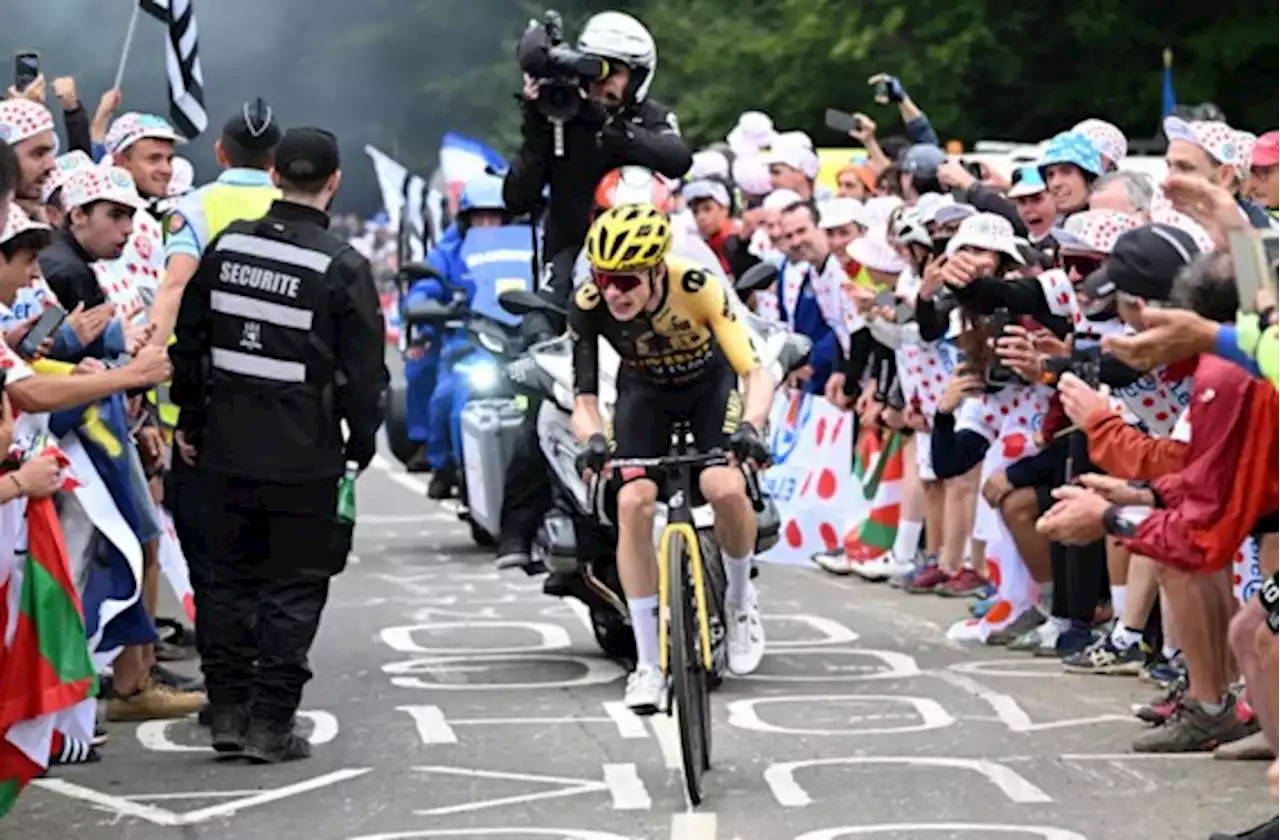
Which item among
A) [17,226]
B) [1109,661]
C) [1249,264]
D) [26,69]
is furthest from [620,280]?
[26,69]

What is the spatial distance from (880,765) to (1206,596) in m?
1.20

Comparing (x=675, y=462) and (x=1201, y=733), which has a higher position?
(x=675, y=462)

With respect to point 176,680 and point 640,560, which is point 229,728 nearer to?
point 640,560

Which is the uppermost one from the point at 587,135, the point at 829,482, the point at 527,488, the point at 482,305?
the point at 587,135

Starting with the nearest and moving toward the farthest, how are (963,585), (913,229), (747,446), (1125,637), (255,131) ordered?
(747,446) → (255,131) → (1125,637) → (913,229) → (963,585)

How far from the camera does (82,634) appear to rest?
9719 millimetres

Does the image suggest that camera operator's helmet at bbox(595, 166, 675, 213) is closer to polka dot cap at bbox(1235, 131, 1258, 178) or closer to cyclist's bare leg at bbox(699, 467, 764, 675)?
cyclist's bare leg at bbox(699, 467, 764, 675)

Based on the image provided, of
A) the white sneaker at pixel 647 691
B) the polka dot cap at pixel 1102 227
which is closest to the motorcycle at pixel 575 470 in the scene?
the polka dot cap at pixel 1102 227

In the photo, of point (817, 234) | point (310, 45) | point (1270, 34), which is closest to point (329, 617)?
point (817, 234)

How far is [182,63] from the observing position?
52.5 feet

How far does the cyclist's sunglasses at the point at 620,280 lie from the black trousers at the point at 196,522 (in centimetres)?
151

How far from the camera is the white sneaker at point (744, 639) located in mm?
12297

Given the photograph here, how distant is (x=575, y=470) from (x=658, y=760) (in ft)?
6.83

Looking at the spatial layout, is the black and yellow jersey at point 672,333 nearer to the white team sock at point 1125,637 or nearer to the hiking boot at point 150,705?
the hiking boot at point 150,705
